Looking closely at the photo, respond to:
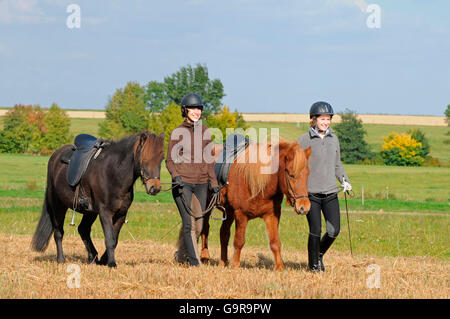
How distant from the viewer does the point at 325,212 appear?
328 inches

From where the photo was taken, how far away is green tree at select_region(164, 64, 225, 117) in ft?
297

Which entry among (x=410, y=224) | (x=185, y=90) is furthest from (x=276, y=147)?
(x=185, y=90)

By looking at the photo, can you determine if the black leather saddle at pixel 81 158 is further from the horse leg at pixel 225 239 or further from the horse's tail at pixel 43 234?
Answer: the horse leg at pixel 225 239

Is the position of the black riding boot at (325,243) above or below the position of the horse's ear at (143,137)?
below

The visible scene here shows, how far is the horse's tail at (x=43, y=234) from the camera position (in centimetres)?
995

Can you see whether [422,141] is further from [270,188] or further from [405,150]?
[270,188]

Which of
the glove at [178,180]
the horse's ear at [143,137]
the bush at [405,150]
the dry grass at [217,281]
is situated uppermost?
the horse's ear at [143,137]

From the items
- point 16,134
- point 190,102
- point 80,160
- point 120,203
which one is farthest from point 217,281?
point 16,134

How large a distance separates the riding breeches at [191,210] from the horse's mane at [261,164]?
0.66m

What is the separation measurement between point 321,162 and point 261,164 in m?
0.85

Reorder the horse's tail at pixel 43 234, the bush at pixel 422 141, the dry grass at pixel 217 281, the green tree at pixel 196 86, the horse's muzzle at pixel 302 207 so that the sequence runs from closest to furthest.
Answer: the dry grass at pixel 217 281
the horse's muzzle at pixel 302 207
the horse's tail at pixel 43 234
the bush at pixel 422 141
the green tree at pixel 196 86

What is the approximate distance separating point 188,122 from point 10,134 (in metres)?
72.8

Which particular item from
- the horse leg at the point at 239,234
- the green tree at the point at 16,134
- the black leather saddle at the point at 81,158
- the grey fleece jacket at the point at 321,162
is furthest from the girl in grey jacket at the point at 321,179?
A: the green tree at the point at 16,134
